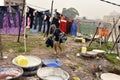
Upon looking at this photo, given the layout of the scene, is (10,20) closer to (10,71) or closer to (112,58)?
(112,58)

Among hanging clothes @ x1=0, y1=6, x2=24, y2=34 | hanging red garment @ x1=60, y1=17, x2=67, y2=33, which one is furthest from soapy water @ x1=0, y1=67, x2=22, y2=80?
hanging red garment @ x1=60, y1=17, x2=67, y2=33

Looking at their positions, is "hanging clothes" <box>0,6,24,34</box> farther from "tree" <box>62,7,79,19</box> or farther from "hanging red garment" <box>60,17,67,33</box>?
"tree" <box>62,7,79,19</box>

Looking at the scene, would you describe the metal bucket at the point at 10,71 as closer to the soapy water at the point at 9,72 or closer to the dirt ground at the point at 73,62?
the soapy water at the point at 9,72

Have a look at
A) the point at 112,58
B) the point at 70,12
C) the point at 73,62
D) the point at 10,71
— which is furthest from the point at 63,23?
the point at 10,71

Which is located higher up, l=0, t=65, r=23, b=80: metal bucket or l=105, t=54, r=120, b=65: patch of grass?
l=0, t=65, r=23, b=80: metal bucket

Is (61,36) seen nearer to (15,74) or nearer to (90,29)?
(15,74)

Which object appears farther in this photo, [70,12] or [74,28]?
[70,12]

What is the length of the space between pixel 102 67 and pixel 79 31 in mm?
10140

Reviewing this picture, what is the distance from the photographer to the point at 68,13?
25.0 metres

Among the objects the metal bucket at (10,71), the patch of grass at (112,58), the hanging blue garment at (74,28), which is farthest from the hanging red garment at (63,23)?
the metal bucket at (10,71)

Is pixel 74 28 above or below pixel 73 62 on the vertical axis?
above

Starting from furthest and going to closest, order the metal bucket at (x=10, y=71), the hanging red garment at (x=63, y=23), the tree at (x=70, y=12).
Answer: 1. the tree at (x=70, y=12)
2. the hanging red garment at (x=63, y=23)
3. the metal bucket at (x=10, y=71)

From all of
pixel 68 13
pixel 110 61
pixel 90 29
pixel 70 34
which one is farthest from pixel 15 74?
pixel 68 13

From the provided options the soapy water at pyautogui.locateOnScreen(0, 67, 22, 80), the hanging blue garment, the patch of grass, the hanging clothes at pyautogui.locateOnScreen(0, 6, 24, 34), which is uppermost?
the hanging clothes at pyautogui.locateOnScreen(0, 6, 24, 34)
